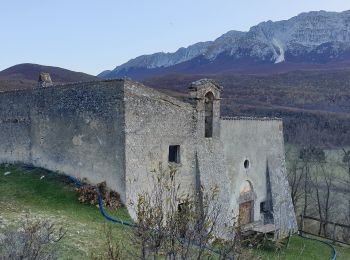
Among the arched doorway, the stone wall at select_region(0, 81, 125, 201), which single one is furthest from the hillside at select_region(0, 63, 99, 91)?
the arched doorway

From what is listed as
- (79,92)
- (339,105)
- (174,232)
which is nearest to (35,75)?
(339,105)

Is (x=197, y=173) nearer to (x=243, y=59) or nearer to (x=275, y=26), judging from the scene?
(x=243, y=59)

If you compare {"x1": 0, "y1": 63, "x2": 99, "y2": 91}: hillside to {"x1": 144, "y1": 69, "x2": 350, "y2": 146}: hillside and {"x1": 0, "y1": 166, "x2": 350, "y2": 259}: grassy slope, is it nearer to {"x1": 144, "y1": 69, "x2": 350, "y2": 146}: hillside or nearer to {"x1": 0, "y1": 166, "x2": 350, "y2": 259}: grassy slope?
{"x1": 144, "y1": 69, "x2": 350, "y2": 146}: hillside

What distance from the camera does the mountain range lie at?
98.5 metres

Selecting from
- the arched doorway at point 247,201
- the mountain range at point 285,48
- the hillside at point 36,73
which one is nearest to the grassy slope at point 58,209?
the arched doorway at point 247,201

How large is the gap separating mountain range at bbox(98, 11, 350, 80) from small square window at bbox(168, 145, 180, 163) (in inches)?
3109

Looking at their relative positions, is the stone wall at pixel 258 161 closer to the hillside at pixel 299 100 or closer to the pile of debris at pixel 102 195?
the pile of debris at pixel 102 195

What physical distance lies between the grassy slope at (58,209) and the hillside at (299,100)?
3056 centimetres

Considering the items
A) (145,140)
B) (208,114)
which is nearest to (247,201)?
(208,114)

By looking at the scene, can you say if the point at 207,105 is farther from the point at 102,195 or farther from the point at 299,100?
the point at 299,100

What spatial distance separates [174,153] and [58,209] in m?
5.27

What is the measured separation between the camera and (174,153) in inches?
674

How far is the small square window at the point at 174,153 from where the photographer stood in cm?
1692

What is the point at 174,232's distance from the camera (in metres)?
6.75
